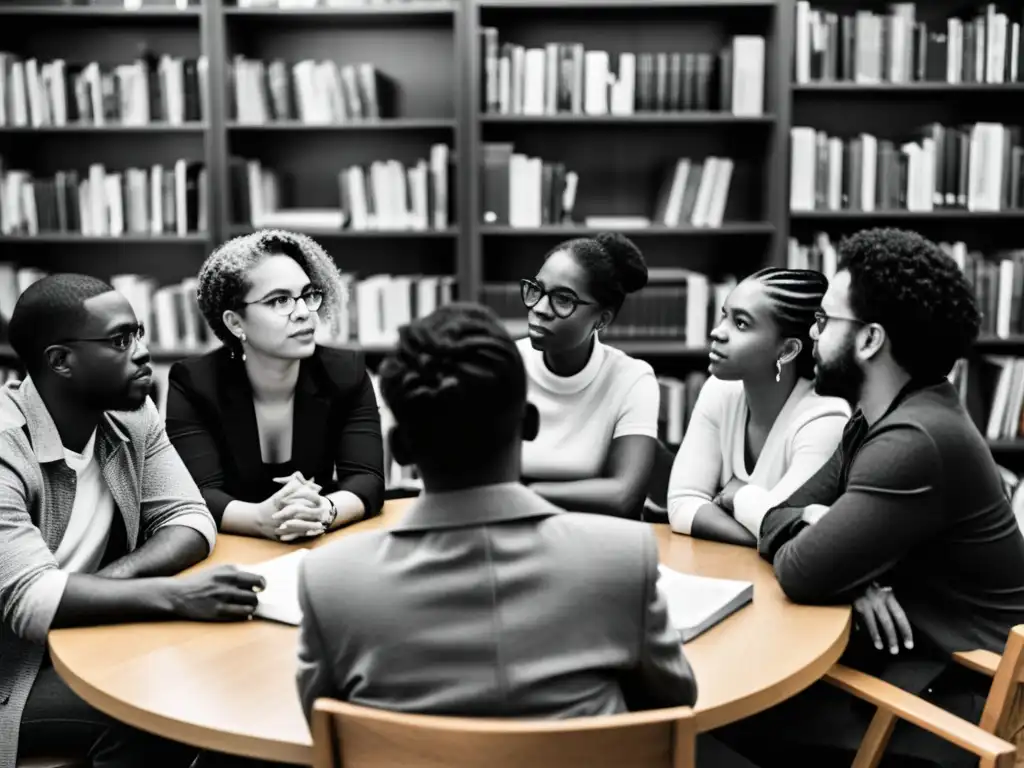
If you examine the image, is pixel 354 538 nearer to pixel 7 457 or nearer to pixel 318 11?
pixel 7 457

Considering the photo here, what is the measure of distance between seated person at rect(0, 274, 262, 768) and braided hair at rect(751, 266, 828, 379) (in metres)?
1.14

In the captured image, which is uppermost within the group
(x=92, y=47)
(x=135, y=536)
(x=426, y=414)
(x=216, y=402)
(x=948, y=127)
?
(x=92, y=47)

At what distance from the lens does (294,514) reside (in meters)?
2.00

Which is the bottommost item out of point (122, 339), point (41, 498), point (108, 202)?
point (41, 498)

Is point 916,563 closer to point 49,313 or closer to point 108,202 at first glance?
point 49,313

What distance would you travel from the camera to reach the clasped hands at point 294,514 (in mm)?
1999

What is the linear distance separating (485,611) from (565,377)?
1386 millimetres

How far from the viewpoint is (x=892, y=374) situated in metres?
1.77

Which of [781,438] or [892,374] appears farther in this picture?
[781,438]

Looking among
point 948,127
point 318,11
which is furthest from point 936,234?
point 318,11

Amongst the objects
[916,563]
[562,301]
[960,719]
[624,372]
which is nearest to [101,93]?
[562,301]

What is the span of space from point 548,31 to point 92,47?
1.72 meters

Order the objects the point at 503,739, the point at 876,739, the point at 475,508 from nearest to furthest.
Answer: the point at 503,739, the point at 475,508, the point at 876,739

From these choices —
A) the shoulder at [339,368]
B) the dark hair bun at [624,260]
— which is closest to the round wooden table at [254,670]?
the shoulder at [339,368]
